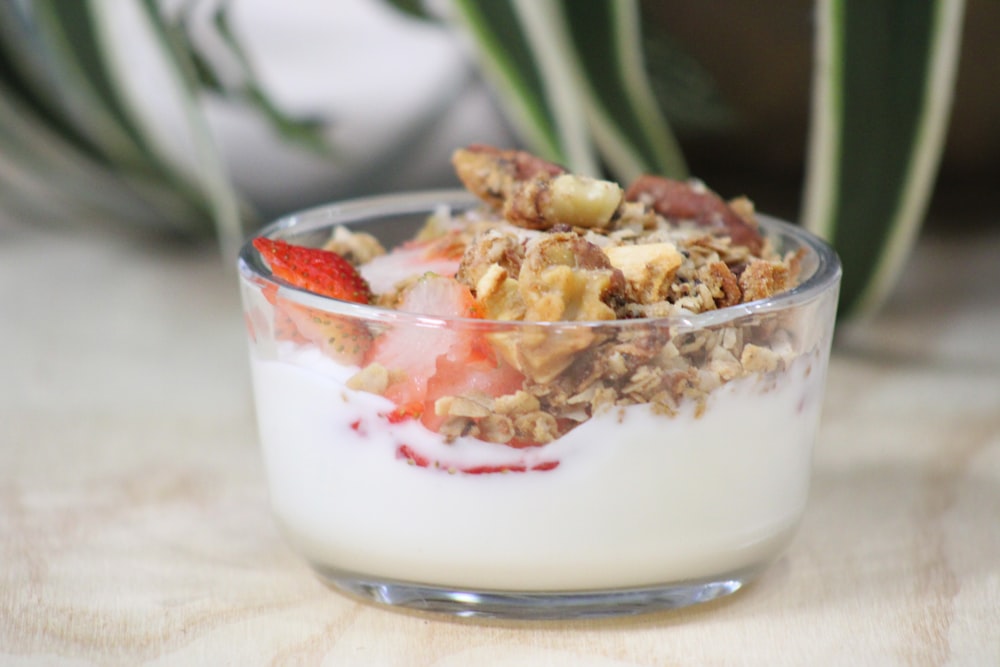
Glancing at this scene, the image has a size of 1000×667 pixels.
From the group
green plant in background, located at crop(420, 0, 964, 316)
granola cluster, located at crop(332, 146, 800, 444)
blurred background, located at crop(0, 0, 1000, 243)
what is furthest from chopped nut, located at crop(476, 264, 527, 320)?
blurred background, located at crop(0, 0, 1000, 243)

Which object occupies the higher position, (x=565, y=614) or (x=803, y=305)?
(x=803, y=305)

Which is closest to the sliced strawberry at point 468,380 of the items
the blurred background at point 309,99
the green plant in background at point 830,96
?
the green plant in background at point 830,96

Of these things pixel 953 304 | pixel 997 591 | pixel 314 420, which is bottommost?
pixel 953 304

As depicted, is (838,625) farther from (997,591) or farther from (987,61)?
(987,61)

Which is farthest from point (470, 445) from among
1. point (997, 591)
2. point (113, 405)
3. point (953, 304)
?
point (953, 304)

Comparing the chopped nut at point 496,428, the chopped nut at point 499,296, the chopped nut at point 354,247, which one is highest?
the chopped nut at point 499,296

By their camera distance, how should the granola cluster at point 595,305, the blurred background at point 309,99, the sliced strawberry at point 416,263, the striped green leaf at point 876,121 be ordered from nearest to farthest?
the granola cluster at point 595,305 → the sliced strawberry at point 416,263 → the striped green leaf at point 876,121 → the blurred background at point 309,99

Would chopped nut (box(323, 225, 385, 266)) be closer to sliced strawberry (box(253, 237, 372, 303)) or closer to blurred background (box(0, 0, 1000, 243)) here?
sliced strawberry (box(253, 237, 372, 303))

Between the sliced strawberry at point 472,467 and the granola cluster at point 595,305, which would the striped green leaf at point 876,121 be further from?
the sliced strawberry at point 472,467
